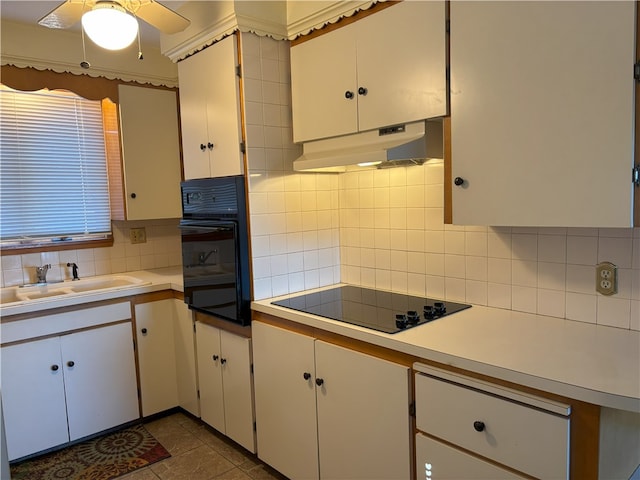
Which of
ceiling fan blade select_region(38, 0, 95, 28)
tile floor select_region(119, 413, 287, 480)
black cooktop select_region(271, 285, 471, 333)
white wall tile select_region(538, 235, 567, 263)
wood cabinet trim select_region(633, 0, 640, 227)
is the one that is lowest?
tile floor select_region(119, 413, 287, 480)

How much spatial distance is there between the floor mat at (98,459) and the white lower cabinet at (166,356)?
0.73 feet

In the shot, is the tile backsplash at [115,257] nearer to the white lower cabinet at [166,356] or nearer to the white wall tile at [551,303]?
the white lower cabinet at [166,356]

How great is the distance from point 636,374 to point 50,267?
3121 millimetres

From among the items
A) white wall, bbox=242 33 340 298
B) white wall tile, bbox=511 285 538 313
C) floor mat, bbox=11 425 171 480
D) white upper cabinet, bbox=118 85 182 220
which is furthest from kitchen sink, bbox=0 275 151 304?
white wall tile, bbox=511 285 538 313

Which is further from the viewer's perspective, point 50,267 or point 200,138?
point 50,267

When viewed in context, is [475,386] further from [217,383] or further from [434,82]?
[217,383]

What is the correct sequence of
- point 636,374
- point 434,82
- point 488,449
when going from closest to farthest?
point 636,374, point 488,449, point 434,82

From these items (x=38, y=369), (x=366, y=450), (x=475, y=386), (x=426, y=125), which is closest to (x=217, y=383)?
(x=38, y=369)

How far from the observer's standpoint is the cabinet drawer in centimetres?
123

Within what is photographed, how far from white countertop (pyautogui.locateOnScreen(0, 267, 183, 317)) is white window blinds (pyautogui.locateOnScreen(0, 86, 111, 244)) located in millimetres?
417

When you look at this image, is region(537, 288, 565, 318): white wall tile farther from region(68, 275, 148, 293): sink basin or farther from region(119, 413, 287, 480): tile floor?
region(68, 275, 148, 293): sink basin

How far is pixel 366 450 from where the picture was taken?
1.76 meters

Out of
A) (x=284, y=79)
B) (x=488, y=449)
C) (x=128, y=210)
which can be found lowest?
(x=488, y=449)

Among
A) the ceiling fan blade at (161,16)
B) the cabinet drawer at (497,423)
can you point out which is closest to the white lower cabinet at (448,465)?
the cabinet drawer at (497,423)
